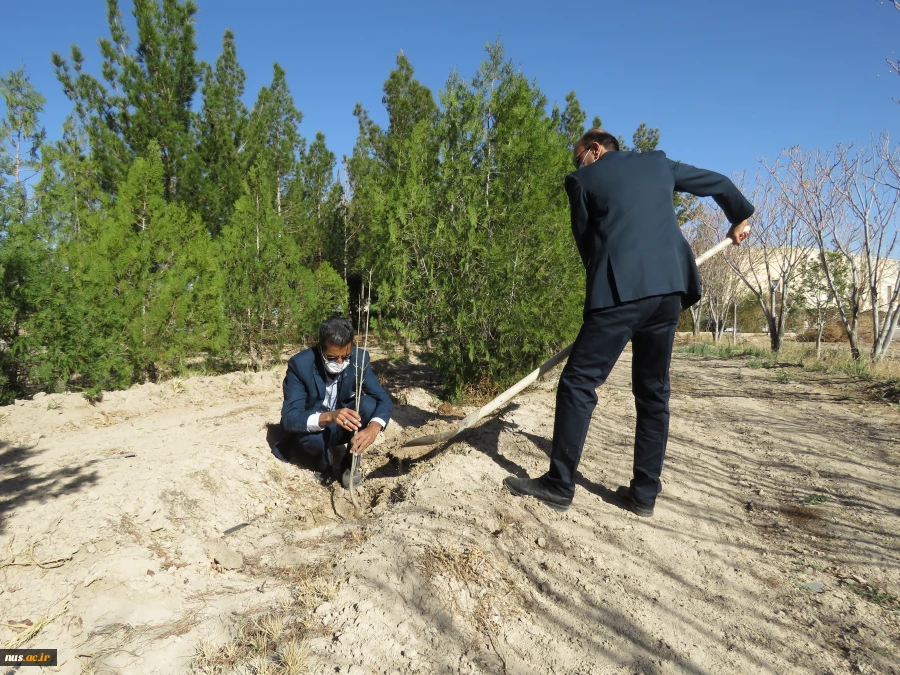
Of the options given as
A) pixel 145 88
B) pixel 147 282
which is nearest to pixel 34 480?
pixel 147 282

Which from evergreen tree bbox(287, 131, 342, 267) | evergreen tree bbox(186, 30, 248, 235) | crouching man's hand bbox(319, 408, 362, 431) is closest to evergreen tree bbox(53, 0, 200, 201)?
evergreen tree bbox(186, 30, 248, 235)

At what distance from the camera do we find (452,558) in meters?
2.04

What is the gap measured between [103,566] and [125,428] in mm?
2403

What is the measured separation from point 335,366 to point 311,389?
24cm

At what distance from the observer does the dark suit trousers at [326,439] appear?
3340 mm

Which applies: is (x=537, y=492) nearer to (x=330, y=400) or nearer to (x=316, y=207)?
(x=330, y=400)

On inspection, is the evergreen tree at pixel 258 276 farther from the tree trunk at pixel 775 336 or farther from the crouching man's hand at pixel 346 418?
the tree trunk at pixel 775 336

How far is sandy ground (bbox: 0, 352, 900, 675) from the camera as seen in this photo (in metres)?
1.68

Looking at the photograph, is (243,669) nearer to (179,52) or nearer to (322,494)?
(322,494)

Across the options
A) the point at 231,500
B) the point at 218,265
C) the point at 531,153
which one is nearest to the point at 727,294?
the point at 531,153

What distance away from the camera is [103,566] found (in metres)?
2.12

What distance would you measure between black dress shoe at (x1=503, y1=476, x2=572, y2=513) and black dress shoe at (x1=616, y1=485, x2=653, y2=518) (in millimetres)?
334

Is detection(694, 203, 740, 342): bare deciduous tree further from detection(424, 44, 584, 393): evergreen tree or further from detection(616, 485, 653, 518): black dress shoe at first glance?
detection(616, 485, 653, 518): black dress shoe

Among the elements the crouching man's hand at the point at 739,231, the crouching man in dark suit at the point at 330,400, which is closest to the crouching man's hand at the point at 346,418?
the crouching man in dark suit at the point at 330,400
